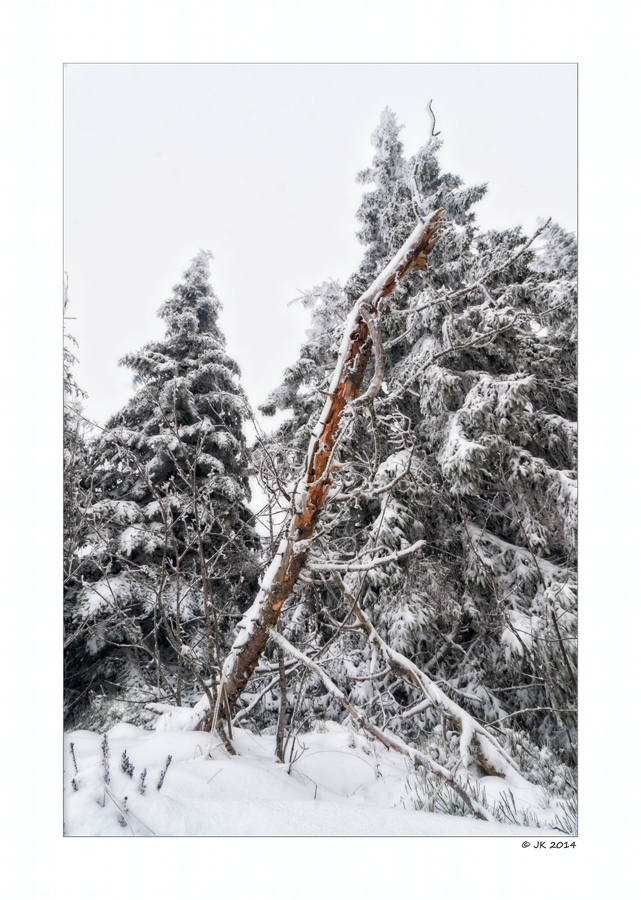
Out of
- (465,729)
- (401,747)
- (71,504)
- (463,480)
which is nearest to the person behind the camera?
(401,747)

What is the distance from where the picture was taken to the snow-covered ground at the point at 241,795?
1139mm

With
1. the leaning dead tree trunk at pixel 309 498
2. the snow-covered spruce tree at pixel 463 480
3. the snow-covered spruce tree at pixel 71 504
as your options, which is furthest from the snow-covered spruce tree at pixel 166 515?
the leaning dead tree trunk at pixel 309 498

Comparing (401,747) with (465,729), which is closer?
(401,747)

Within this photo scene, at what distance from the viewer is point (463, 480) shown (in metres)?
2.70

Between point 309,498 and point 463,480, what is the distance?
4.87 ft

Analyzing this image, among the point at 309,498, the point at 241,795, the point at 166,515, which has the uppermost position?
the point at 309,498

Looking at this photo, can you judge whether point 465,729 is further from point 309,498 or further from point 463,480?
point 463,480

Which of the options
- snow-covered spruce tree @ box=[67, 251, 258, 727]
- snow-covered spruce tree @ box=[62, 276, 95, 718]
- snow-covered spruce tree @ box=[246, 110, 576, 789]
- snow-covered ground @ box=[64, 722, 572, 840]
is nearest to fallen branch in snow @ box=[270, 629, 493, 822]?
snow-covered ground @ box=[64, 722, 572, 840]

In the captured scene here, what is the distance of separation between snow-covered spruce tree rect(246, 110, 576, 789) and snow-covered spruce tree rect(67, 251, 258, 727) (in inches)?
21.2

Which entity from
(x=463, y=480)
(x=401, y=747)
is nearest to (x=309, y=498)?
(x=401, y=747)

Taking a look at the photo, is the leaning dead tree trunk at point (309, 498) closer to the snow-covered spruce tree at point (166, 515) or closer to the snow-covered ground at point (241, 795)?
the snow-covered ground at point (241, 795)

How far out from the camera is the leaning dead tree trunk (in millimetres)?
1629
